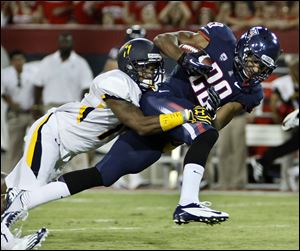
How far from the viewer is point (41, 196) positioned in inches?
221

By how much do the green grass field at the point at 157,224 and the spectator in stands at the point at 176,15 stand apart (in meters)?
2.40

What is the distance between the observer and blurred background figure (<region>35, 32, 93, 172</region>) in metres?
11.2

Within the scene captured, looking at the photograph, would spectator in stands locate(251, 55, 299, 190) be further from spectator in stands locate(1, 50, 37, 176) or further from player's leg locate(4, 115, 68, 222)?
player's leg locate(4, 115, 68, 222)

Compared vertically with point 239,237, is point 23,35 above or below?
above

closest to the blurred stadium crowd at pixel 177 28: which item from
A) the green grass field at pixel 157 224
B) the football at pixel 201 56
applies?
the green grass field at pixel 157 224

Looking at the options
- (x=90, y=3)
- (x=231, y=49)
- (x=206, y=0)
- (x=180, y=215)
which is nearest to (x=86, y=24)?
(x=90, y=3)

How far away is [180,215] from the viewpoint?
524cm

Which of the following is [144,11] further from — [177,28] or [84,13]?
[84,13]

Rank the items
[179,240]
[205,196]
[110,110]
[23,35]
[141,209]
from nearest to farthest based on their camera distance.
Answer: [110,110]
[179,240]
[141,209]
[205,196]
[23,35]

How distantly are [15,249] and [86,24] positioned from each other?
23.3ft

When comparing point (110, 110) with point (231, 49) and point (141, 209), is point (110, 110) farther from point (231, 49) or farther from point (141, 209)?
point (141, 209)

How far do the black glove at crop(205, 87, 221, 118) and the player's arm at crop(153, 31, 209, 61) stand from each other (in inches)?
12.0

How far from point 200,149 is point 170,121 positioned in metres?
0.24

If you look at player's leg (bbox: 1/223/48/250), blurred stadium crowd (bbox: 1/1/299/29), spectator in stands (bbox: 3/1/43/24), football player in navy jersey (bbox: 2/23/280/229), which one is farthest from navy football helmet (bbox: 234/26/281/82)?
spectator in stands (bbox: 3/1/43/24)
